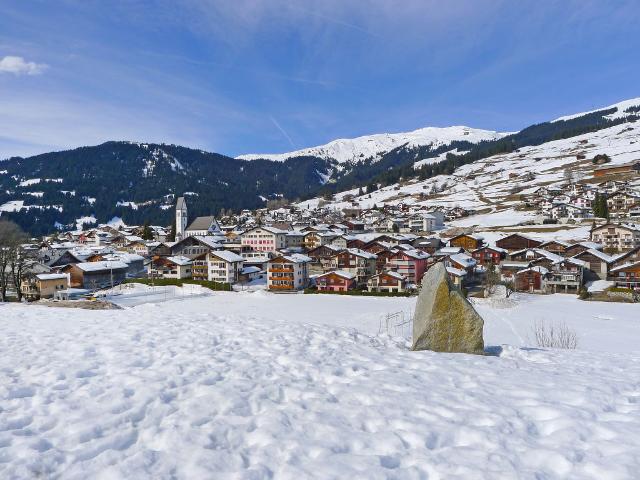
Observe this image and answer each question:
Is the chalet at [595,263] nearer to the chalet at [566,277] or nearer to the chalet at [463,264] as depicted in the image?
the chalet at [566,277]

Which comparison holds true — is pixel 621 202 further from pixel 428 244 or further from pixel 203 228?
pixel 203 228

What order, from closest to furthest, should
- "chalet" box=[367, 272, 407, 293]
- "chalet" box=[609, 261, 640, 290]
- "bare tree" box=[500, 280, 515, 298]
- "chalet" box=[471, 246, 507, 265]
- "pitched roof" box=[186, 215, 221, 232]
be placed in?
"bare tree" box=[500, 280, 515, 298] < "chalet" box=[609, 261, 640, 290] < "chalet" box=[367, 272, 407, 293] < "chalet" box=[471, 246, 507, 265] < "pitched roof" box=[186, 215, 221, 232]

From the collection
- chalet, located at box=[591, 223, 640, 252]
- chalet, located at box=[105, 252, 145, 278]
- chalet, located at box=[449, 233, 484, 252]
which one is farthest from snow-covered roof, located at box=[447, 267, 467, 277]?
chalet, located at box=[105, 252, 145, 278]

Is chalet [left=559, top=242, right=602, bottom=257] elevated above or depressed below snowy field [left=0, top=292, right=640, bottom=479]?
above

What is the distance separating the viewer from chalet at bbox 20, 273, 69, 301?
48.1 metres

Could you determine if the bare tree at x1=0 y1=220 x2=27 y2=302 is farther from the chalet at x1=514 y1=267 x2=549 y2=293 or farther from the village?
the chalet at x1=514 y1=267 x2=549 y2=293

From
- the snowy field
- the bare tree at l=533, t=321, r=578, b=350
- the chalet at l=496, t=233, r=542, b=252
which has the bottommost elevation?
the bare tree at l=533, t=321, r=578, b=350

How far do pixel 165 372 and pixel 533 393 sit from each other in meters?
5.67

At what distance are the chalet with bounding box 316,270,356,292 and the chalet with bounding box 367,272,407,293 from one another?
2.44 m

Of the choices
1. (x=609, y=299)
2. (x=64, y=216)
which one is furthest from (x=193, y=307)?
(x=64, y=216)

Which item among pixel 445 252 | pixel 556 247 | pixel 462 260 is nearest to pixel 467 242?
pixel 445 252

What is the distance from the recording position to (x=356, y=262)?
56.0 metres

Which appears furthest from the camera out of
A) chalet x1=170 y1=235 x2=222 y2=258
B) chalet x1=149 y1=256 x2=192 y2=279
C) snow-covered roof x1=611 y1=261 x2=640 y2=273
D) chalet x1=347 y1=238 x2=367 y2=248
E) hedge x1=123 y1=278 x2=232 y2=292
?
chalet x1=347 y1=238 x2=367 y2=248

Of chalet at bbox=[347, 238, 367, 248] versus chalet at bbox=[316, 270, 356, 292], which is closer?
chalet at bbox=[316, 270, 356, 292]
